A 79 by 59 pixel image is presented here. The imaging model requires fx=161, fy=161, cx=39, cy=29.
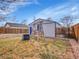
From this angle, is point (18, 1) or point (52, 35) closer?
point (18, 1)

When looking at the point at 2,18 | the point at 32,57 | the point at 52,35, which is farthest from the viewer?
the point at 52,35

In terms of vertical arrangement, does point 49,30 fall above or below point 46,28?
below

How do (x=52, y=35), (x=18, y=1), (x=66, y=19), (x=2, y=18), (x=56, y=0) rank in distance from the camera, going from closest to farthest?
1. (x=18, y=1)
2. (x=2, y=18)
3. (x=56, y=0)
4. (x=52, y=35)
5. (x=66, y=19)

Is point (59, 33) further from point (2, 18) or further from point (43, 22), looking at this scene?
point (2, 18)

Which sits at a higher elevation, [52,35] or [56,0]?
[56,0]

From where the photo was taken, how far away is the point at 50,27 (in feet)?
86.3

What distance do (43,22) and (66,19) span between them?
1701 centimetres

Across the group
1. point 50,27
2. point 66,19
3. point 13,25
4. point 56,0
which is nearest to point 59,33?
point 50,27

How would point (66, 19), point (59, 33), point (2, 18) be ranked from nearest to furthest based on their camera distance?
point (2, 18), point (59, 33), point (66, 19)

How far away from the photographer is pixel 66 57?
9758 millimetres

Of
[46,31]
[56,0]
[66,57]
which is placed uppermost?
[56,0]

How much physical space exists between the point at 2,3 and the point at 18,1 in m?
0.72

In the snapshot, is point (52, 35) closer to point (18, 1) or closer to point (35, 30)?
point (35, 30)

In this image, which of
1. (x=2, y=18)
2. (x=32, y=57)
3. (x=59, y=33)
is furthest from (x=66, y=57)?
(x=59, y=33)
